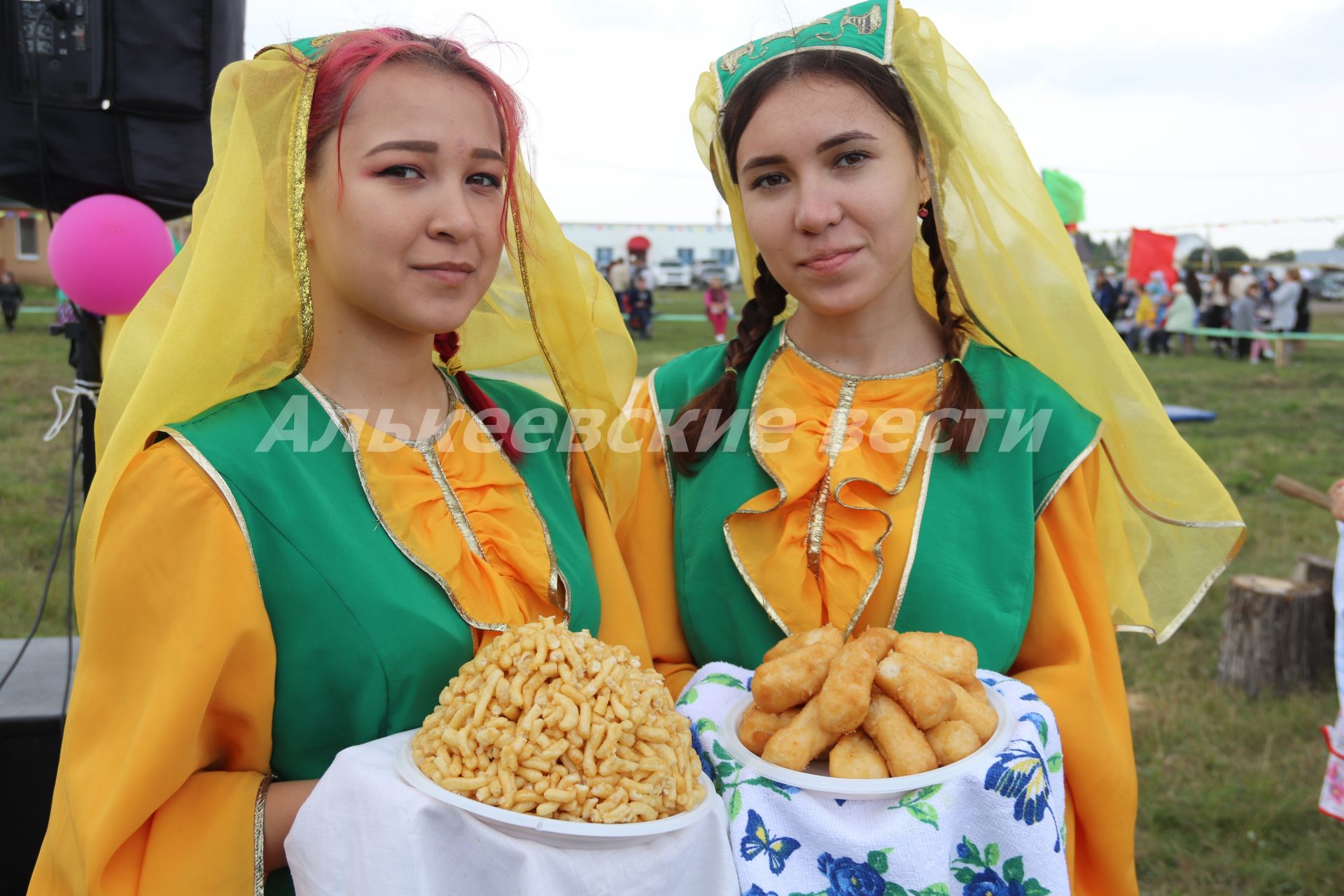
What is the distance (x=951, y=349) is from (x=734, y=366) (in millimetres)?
447

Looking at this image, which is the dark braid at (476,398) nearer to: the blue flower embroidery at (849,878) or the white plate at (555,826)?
the white plate at (555,826)

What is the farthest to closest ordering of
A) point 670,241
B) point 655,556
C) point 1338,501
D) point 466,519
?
point 670,241 → point 1338,501 → point 655,556 → point 466,519

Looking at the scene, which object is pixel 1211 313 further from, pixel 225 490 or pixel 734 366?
pixel 225 490

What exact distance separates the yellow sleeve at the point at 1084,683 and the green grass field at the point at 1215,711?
70.2 inches

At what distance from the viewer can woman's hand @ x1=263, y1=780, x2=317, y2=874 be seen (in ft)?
4.96

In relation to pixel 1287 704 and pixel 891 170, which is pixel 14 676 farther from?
pixel 1287 704

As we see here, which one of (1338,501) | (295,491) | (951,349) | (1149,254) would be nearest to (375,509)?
(295,491)

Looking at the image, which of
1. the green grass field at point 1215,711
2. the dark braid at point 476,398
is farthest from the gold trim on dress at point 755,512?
the green grass field at point 1215,711

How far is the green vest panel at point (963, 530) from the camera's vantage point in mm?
1900

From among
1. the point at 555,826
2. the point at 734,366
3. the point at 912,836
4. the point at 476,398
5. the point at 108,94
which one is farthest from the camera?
the point at 108,94

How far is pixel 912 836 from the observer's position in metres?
1.42

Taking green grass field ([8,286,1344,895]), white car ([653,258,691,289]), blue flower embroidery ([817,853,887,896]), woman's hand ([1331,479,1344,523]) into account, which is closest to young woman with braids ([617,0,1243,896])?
blue flower embroidery ([817,853,887,896])

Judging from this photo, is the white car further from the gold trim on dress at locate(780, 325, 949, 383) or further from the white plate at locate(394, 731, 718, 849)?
the white plate at locate(394, 731, 718, 849)

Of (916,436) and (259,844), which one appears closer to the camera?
(259,844)
